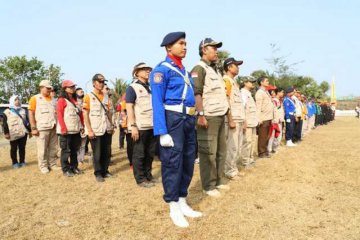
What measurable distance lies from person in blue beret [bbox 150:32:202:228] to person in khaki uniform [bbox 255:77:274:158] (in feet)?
15.3

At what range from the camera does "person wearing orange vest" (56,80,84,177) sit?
6.69m

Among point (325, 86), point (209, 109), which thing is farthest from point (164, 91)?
point (325, 86)

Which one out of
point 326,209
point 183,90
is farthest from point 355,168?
point 183,90

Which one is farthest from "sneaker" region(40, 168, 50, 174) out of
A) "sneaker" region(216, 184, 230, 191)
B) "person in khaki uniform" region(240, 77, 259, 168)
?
"person in khaki uniform" region(240, 77, 259, 168)

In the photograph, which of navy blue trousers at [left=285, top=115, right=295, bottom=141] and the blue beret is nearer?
the blue beret

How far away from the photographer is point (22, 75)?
36062 millimetres

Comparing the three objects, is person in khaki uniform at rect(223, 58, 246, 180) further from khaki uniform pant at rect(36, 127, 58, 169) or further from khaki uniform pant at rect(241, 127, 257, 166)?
khaki uniform pant at rect(36, 127, 58, 169)

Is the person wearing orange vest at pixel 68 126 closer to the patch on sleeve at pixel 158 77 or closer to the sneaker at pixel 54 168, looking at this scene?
the sneaker at pixel 54 168

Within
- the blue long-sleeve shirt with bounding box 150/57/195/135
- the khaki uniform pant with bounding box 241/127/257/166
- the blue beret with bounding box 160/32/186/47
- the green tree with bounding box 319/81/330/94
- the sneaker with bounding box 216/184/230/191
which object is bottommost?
the sneaker with bounding box 216/184/230/191

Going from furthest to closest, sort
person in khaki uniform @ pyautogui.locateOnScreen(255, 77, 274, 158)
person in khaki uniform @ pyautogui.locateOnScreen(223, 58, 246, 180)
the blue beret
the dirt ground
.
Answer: person in khaki uniform @ pyautogui.locateOnScreen(255, 77, 274, 158) < person in khaki uniform @ pyautogui.locateOnScreen(223, 58, 246, 180) < the blue beret < the dirt ground

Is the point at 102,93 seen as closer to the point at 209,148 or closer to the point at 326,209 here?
the point at 209,148

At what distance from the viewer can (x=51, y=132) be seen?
7.30 meters

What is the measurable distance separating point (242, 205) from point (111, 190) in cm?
214

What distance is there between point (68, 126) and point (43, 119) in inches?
27.7
